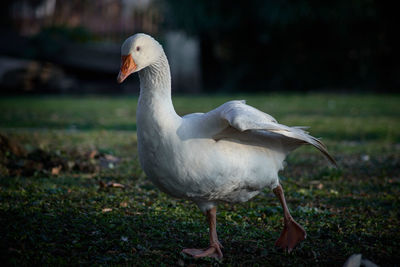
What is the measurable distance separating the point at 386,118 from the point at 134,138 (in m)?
5.50

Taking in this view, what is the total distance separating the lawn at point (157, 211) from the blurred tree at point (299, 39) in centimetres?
816

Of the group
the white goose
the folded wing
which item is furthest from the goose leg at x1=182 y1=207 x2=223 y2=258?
the folded wing

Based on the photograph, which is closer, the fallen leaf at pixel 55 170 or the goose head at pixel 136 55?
the goose head at pixel 136 55

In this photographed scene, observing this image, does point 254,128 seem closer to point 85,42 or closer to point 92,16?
point 85,42

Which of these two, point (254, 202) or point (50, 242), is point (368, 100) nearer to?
point (254, 202)

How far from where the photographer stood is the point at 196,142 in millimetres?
2838

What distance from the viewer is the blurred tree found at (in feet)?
46.6

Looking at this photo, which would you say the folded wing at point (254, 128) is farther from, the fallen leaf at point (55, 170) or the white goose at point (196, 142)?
the fallen leaf at point (55, 170)

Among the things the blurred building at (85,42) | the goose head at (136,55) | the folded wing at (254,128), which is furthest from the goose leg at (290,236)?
the blurred building at (85,42)

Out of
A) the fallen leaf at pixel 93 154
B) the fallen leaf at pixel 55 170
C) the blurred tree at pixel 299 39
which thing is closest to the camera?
the fallen leaf at pixel 55 170

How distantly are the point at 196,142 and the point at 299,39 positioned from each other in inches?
552

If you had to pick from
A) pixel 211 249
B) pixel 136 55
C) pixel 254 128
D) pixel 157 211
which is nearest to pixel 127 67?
pixel 136 55

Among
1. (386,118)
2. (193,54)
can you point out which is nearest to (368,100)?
(386,118)

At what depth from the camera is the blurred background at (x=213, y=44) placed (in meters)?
14.6
